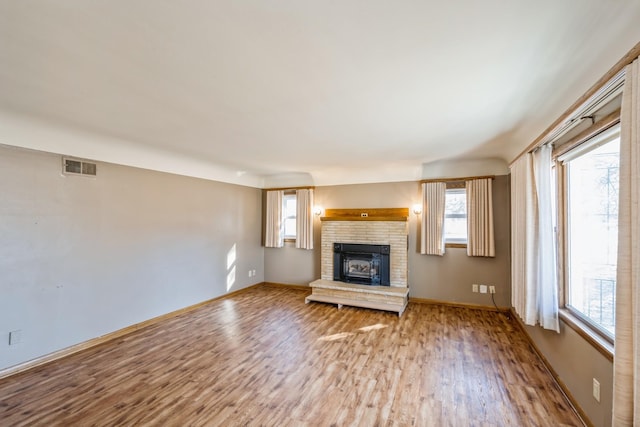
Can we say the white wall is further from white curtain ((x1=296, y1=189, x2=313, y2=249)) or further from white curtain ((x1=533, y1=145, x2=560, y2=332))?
white curtain ((x1=533, y1=145, x2=560, y2=332))

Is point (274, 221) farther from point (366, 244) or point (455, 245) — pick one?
point (455, 245)

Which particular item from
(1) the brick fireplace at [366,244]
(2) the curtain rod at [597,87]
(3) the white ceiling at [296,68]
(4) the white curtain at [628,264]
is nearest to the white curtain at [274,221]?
(1) the brick fireplace at [366,244]

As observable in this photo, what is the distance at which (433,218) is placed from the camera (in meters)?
4.82

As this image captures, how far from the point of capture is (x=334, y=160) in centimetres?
450

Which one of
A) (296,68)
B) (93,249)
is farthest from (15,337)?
(296,68)

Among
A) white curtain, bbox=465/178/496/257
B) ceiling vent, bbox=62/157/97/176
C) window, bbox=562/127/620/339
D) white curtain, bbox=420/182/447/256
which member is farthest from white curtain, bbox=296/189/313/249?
window, bbox=562/127/620/339

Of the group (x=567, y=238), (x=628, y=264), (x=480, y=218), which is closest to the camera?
(x=628, y=264)

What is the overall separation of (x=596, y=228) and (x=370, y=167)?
10.9ft

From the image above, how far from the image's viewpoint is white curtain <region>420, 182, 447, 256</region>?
15.6 feet

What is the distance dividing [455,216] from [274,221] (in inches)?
149

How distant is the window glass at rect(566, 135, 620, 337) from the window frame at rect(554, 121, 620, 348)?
0.05 feet

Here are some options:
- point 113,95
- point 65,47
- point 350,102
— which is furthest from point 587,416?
point 113,95

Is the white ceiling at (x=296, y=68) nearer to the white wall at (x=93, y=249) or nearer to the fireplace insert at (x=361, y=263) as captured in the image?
the white wall at (x=93, y=249)

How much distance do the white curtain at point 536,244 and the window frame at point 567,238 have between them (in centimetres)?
8
